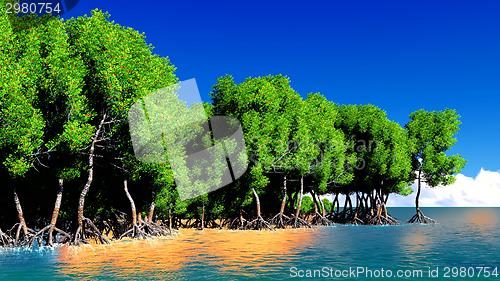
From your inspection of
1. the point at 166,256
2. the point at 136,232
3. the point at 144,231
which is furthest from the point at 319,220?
the point at 166,256

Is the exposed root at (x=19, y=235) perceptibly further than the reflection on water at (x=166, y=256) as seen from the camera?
Yes

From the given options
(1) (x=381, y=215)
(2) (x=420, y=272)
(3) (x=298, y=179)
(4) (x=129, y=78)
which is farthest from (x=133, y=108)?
(1) (x=381, y=215)

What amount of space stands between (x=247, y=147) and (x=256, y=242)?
15918mm

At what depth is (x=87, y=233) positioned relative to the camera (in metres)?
37.8

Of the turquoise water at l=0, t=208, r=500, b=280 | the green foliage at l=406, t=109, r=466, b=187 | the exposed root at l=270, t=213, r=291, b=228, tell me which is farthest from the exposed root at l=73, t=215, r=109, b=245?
the green foliage at l=406, t=109, r=466, b=187

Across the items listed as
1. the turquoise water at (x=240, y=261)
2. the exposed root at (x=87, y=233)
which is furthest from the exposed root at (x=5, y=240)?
the exposed root at (x=87, y=233)

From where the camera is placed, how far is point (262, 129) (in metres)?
55.3

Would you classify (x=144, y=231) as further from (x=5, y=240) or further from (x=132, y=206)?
(x=5, y=240)

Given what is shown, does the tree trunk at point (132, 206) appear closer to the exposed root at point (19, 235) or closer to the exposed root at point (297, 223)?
the exposed root at point (19, 235)

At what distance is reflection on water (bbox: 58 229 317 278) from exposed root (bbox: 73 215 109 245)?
0.74 m

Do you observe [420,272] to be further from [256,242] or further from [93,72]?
[93,72]

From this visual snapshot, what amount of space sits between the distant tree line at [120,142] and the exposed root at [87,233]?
123mm

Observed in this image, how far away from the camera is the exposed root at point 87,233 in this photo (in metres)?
34.5

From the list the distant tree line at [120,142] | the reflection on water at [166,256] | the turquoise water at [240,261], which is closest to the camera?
the turquoise water at [240,261]
